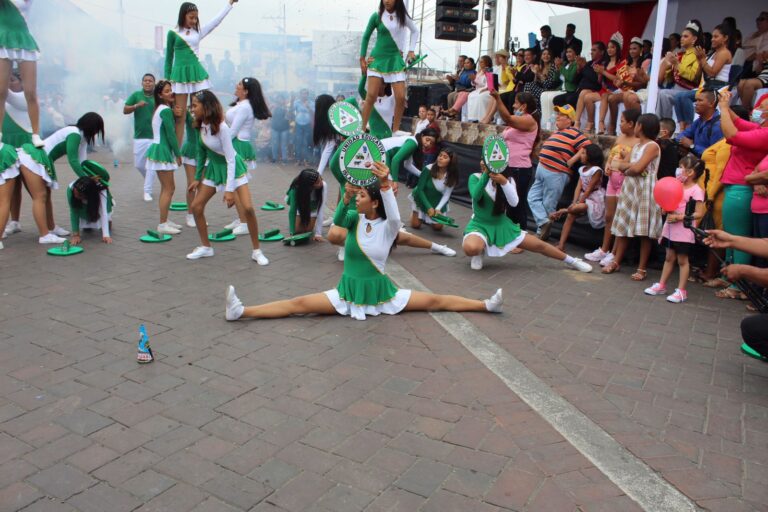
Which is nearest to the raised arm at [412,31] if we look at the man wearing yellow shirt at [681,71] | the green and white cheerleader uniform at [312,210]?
the green and white cheerleader uniform at [312,210]

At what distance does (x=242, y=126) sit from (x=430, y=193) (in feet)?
8.36

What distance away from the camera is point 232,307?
4.84 meters

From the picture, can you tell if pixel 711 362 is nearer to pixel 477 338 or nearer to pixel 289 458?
pixel 477 338

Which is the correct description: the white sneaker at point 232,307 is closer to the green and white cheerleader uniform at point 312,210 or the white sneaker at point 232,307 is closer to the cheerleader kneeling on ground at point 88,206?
the green and white cheerleader uniform at point 312,210

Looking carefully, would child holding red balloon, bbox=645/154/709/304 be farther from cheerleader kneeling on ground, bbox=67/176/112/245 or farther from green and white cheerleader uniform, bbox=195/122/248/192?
cheerleader kneeling on ground, bbox=67/176/112/245

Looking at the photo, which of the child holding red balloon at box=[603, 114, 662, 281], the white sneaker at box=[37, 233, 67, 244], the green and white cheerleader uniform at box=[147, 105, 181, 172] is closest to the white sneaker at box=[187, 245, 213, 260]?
the green and white cheerleader uniform at box=[147, 105, 181, 172]

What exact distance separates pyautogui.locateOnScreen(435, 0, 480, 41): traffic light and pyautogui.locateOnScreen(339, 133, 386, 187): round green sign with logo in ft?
43.2

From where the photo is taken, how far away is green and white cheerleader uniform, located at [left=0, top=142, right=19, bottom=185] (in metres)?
6.81

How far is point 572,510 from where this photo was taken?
2826mm

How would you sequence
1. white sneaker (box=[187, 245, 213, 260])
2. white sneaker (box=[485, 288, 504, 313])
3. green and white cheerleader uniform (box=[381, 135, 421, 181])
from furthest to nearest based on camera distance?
green and white cheerleader uniform (box=[381, 135, 421, 181]), white sneaker (box=[187, 245, 213, 260]), white sneaker (box=[485, 288, 504, 313])

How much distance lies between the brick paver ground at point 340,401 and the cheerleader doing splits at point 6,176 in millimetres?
A: 976

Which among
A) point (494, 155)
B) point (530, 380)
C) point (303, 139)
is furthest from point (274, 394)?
point (303, 139)

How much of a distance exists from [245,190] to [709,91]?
507cm

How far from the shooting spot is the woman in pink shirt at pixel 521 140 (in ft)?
26.0
